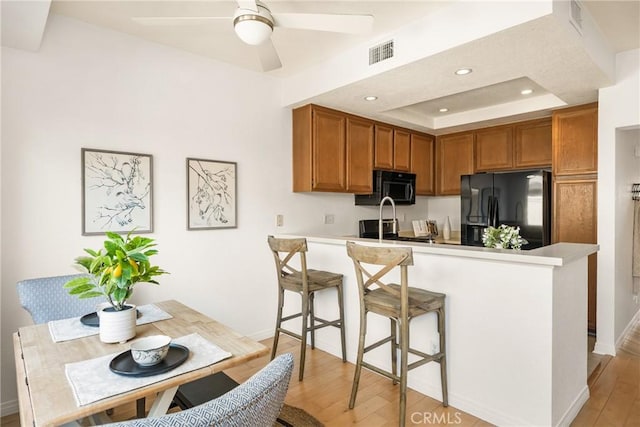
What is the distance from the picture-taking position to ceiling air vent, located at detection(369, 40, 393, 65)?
8.88ft

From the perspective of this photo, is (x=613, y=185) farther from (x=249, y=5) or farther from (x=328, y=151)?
(x=249, y=5)

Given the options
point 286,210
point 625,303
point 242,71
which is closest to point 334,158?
point 286,210

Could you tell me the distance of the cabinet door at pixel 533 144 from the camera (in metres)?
4.20

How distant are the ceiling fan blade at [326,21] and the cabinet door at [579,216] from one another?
2.96 metres

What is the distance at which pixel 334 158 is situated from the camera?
12.7ft

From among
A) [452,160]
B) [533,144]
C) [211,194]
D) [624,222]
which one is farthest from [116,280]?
[452,160]

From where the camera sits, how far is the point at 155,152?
2883 millimetres

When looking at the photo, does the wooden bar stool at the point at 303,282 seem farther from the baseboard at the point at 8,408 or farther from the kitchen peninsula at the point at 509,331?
the baseboard at the point at 8,408

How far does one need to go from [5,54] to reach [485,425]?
3.68 meters

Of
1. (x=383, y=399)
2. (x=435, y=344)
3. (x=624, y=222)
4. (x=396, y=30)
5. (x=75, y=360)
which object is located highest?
(x=396, y=30)

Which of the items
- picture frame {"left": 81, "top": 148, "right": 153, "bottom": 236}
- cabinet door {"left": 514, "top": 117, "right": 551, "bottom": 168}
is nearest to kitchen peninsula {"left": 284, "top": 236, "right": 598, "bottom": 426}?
picture frame {"left": 81, "top": 148, "right": 153, "bottom": 236}

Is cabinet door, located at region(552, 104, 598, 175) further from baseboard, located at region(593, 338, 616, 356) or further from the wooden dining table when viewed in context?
the wooden dining table

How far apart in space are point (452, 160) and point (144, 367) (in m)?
4.76

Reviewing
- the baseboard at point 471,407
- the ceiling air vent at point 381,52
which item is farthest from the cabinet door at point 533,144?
the baseboard at point 471,407
